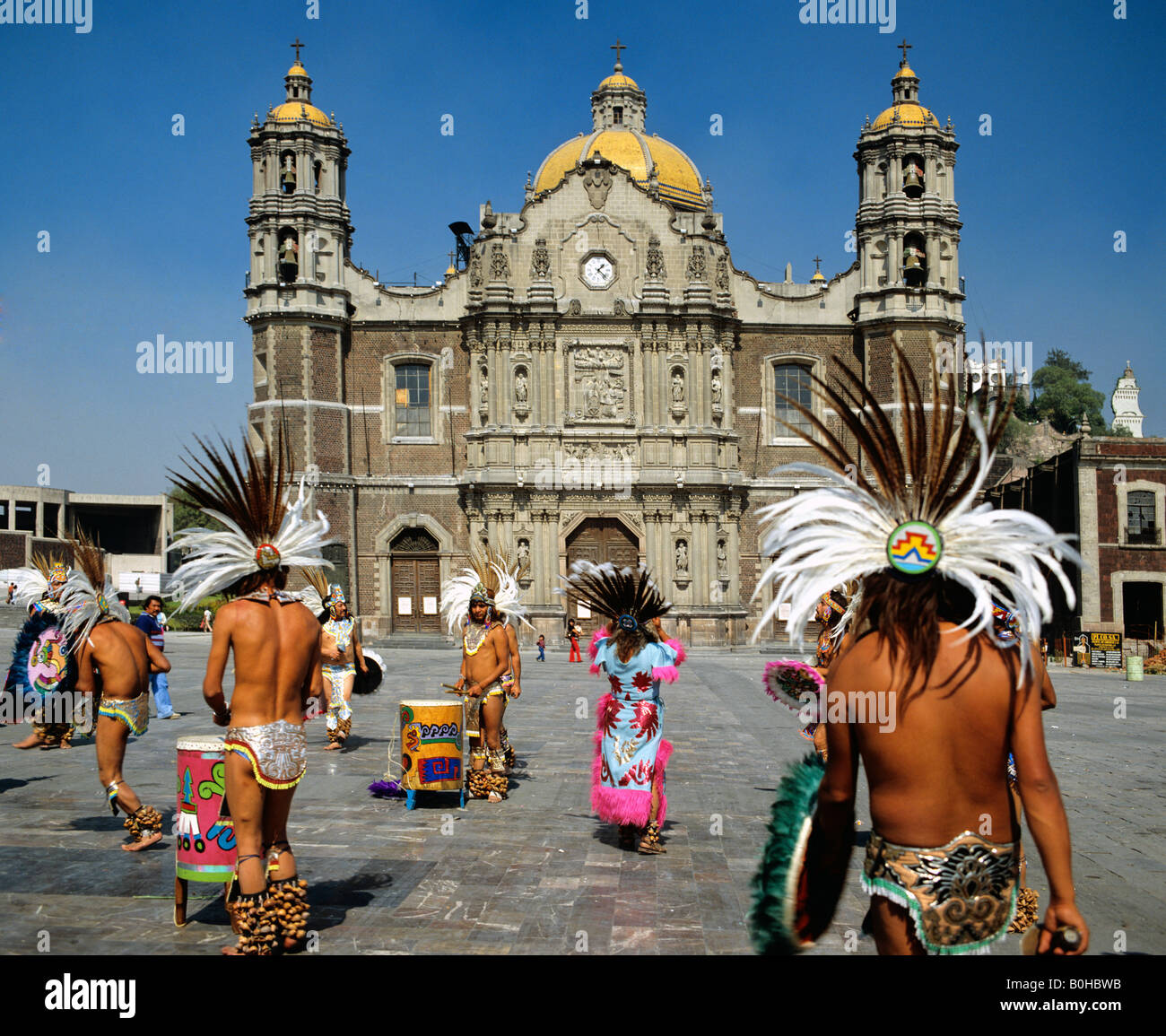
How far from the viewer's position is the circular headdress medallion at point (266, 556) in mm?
6254

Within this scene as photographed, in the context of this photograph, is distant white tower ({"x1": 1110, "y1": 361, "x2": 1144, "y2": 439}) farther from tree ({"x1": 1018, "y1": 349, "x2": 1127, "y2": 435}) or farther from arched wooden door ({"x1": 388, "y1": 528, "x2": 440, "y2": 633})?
arched wooden door ({"x1": 388, "y1": 528, "x2": 440, "y2": 633})

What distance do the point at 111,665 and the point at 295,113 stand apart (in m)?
32.0

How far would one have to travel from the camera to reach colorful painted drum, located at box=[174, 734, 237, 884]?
6.27m

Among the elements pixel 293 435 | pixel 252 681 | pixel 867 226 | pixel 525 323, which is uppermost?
pixel 867 226

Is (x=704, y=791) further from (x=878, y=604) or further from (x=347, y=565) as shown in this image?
(x=347, y=565)

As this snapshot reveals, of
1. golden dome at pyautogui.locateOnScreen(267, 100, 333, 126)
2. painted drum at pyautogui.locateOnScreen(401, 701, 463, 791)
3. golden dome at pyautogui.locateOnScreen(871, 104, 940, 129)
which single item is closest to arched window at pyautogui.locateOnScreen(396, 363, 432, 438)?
golden dome at pyautogui.locateOnScreen(267, 100, 333, 126)

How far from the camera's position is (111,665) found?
8.24 metres

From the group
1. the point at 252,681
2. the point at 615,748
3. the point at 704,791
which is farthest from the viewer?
the point at 704,791

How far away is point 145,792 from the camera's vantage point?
33.8 feet

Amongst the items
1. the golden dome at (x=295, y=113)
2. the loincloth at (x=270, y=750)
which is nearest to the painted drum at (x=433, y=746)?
the loincloth at (x=270, y=750)

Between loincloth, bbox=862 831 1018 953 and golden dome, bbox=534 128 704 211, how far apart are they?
4024cm

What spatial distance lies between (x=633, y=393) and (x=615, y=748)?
27993 millimetres

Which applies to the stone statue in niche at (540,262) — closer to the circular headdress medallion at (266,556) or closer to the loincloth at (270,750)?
the circular headdress medallion at (266,556)

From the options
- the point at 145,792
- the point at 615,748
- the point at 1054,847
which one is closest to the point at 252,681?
the point at 615,748
